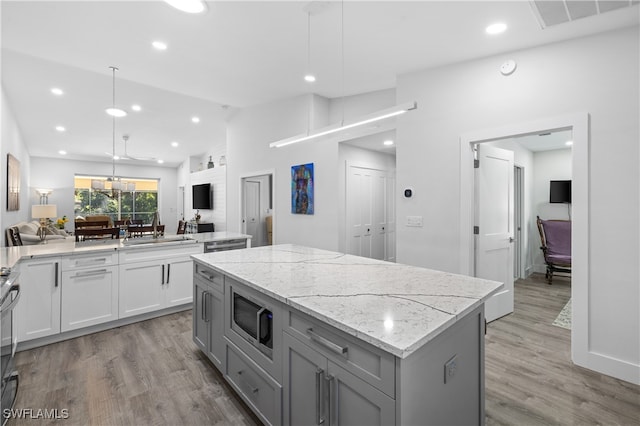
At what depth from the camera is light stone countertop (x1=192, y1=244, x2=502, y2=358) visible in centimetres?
108

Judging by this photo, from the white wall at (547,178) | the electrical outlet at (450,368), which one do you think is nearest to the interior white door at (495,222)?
the electrical outlet at (450,368)

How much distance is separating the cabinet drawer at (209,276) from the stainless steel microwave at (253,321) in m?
0.20

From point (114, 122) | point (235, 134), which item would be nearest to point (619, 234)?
point (235, 134)

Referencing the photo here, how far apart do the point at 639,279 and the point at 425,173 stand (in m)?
1.87

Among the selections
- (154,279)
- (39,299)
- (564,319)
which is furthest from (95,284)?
(564,319)

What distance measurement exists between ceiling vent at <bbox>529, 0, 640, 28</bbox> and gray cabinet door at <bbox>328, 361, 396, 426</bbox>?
2.34 meters

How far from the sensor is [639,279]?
7.22 ft

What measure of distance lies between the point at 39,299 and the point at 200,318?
1.52 m

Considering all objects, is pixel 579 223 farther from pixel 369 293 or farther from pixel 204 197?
pixel 204 197

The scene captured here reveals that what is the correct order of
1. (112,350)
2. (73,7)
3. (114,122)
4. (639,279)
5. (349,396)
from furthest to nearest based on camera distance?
(114,122), (112,350), (73,7), (639,279), (349,396)

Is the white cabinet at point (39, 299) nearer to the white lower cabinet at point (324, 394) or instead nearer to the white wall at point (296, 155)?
the white lower cabinet at point (324, 394)

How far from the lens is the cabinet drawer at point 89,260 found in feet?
9.13

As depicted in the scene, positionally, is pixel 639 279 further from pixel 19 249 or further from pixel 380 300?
pixel 19 249

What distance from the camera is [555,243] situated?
5.14 meters
